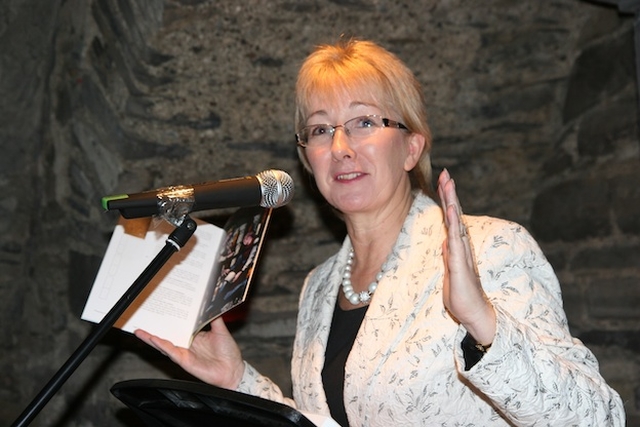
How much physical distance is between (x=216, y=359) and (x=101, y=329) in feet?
2.38

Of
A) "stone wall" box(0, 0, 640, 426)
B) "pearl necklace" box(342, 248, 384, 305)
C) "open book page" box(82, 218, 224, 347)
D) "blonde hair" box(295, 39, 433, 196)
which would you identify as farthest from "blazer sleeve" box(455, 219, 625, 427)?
"stone wall" box(0, 0, 640, 426)

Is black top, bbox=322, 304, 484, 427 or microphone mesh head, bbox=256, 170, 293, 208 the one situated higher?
microphone mesh head, bbox=256, 170, 293, 208

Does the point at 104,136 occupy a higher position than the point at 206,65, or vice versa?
the point at 206,65

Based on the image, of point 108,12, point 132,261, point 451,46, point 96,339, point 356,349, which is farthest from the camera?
point 451,46

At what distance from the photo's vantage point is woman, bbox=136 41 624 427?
153 cm

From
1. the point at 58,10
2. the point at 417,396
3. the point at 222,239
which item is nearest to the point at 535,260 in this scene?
the point at 417,396

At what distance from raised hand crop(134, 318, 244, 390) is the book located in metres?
0.07

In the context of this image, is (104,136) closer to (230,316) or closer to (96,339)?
(230,316)

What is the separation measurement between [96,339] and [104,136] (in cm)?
171

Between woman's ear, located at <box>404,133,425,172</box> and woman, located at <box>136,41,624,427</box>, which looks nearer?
woman, located at <box>136,41,624,427</box>

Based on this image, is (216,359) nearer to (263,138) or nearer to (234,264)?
(234,264)

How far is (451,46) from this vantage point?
3.24m

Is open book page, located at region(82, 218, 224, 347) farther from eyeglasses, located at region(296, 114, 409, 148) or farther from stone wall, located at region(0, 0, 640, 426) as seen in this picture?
stone wall, located at region(0, 0, 640, 426)

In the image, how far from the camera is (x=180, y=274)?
217cm
